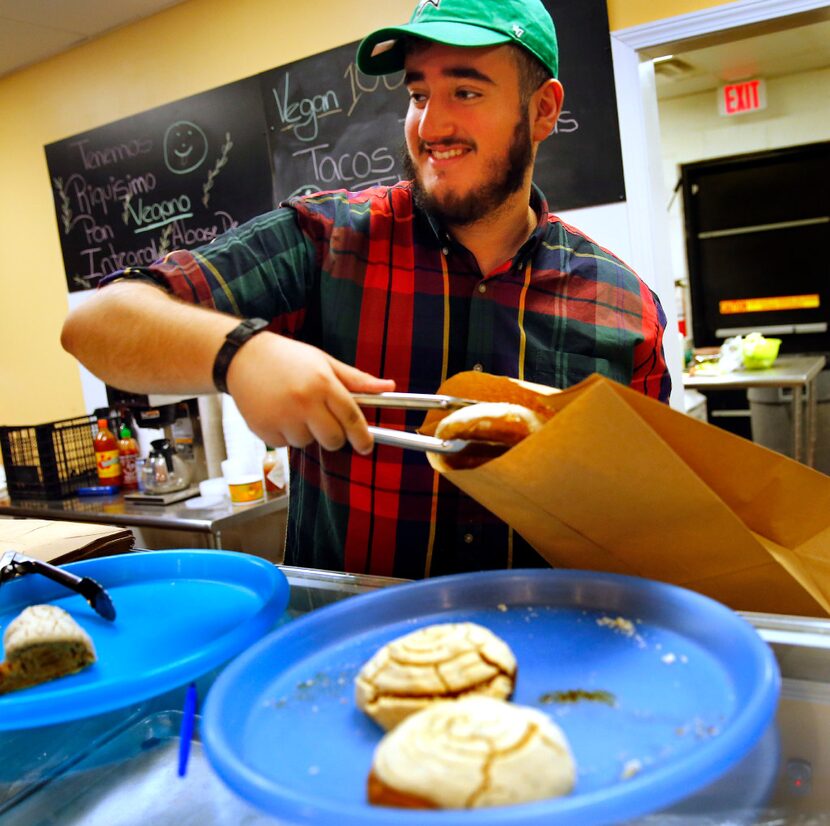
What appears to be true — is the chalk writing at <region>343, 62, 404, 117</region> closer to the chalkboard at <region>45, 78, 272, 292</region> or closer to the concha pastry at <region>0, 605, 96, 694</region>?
the chalkboard at <region>45, 78, 272, 292</region>

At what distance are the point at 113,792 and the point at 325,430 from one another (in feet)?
1.29

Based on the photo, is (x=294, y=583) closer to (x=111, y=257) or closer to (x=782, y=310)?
(x=111, y=257)

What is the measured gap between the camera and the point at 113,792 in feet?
2.31

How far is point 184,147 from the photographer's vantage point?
343cm

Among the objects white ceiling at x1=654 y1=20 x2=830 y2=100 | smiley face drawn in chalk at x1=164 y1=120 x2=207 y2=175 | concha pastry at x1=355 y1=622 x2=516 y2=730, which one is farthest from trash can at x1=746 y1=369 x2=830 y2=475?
concha pastry at x1=355 y1=622 x2=516 y2=730

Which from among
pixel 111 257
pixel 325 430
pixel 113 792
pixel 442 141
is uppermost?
pixel 111 257

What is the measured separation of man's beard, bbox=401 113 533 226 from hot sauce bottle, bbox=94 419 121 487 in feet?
7.42

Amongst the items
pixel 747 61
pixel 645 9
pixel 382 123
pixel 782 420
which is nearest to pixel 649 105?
pixel 645 9

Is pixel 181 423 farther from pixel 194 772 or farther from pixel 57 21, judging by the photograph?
pixel 194 772

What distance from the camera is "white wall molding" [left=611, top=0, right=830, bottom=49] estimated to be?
2363 mm

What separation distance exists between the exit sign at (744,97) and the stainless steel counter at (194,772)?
612 cm

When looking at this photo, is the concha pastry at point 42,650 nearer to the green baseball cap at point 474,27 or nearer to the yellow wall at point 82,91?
the green baseball cap at point 474,27

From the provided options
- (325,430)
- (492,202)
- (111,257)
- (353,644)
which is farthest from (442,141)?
(111,257)

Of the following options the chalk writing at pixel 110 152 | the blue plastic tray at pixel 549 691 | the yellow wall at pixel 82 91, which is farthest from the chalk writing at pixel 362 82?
the blue plastic tray at pixel 549 691
